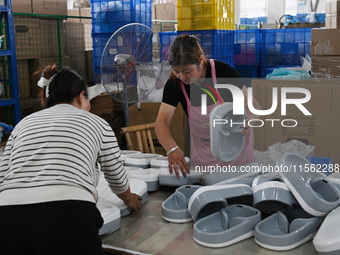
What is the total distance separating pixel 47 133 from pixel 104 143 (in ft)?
0.69

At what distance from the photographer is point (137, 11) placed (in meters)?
4.41

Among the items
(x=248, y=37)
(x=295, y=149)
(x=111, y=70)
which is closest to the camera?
(x=295, y=149)

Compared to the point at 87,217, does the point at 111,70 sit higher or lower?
higher

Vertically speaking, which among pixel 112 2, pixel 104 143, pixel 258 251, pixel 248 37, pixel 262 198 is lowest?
pixel 258 251

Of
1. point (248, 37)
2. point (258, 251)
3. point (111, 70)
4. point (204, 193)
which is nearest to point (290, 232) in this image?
point (258, 251)

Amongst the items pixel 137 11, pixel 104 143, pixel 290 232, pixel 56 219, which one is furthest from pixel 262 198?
pixel 137 11

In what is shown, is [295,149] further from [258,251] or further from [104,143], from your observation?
[104,143]

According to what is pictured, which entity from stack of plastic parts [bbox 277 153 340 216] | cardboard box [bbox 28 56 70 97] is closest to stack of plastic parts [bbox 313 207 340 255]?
stack of plastic parts [bbox 277 153 340 216]

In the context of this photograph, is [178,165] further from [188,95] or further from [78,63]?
[78,63]

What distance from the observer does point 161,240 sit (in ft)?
4.73

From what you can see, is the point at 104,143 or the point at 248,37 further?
the point at 248,37

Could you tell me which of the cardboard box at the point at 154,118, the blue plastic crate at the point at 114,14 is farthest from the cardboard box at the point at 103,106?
the blue plastic crate at the point at 114,14

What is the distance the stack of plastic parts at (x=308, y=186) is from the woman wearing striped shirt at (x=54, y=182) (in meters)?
0.65

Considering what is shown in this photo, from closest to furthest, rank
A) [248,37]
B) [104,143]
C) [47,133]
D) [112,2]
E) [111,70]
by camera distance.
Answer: [47,133] < [104,143] < [111,70] < [112,2] < [248,37]
